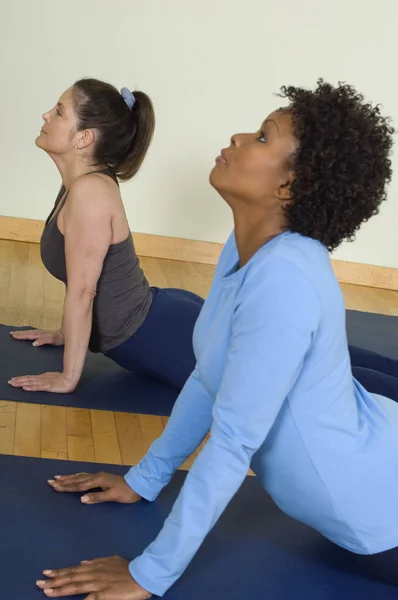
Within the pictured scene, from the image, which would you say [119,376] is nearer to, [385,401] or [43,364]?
[43,364]

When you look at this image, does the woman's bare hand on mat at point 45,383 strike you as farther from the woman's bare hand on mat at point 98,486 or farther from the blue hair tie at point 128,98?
the blue hair tie at point 128,98

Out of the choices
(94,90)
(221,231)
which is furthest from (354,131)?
(221,231)

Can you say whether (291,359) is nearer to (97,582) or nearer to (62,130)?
(97,582)

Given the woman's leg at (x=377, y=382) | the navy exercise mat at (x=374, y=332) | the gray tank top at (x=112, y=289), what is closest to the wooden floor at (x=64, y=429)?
the gray tank top at (x=112, y=289)

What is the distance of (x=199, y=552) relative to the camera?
1.82 meters

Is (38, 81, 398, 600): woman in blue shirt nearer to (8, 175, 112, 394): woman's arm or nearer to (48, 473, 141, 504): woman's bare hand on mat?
(48, 473, 141, 504): woman's bare hand on mat

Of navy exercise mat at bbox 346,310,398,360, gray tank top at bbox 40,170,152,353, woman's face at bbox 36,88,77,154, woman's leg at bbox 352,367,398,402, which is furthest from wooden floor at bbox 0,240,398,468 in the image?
navy exercise mat at bbox 346,310,398,360

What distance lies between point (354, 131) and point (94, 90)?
153 cm

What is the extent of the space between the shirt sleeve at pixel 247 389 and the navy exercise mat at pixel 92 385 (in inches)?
45.8

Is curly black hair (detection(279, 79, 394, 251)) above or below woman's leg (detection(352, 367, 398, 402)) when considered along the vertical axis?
above

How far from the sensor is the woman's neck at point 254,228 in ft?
4.84

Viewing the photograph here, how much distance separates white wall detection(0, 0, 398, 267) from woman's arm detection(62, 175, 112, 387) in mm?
2234

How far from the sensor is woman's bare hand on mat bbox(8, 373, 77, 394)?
2.62 m

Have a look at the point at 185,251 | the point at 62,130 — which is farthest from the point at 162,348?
the point at 185,251
